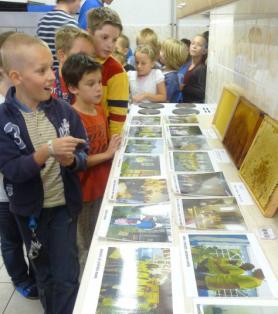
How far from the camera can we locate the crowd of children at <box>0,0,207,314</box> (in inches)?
39.5

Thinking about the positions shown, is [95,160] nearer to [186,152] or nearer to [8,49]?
[186,152]

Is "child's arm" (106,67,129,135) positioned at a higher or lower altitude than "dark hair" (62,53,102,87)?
lower

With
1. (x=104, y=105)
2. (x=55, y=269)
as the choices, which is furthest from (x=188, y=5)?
(x=55, y=269)

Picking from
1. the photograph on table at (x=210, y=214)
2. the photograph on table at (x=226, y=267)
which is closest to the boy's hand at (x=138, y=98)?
the photograph on table at (x=210, y=214)

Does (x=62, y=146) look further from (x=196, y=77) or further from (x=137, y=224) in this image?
(x=196, y=77)

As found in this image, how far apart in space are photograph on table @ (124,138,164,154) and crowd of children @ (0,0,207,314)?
61 millimetres

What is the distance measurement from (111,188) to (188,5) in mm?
1158

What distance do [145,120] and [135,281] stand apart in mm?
1147

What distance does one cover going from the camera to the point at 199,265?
72 centimetres

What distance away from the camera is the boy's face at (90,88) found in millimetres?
1305

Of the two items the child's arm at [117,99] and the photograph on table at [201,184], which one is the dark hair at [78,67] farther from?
the photograph on table at [201,184]

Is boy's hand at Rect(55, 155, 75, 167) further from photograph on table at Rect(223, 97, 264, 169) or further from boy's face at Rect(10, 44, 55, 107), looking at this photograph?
photograph on table at Rect(223, 97, 264, 169)

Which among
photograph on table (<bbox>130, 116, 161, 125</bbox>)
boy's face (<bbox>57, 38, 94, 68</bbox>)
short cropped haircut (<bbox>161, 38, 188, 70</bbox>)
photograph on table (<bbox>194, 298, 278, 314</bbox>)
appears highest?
boy's face (<bbox>57, 38, 94, 68</bbox>)
